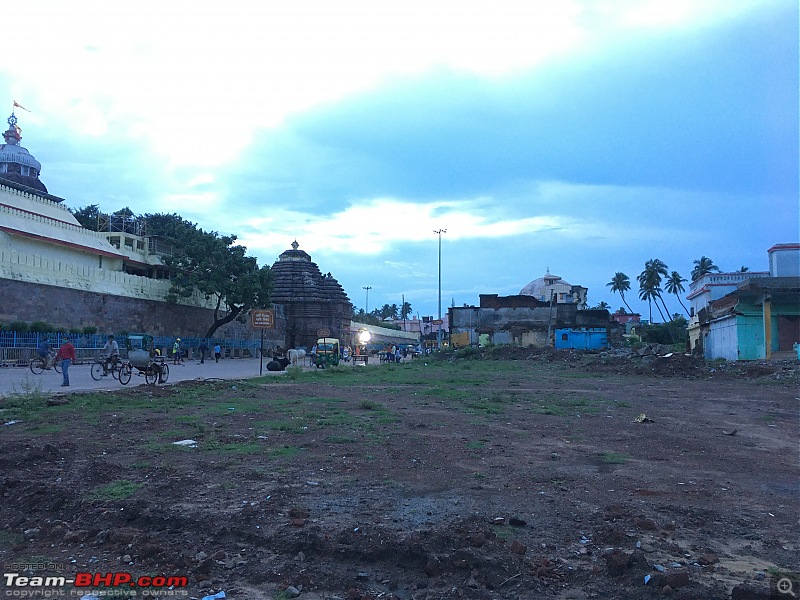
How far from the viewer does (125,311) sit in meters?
34.5

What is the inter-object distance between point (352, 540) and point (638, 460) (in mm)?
4735

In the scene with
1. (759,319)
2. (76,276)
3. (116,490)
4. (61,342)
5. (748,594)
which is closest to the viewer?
(748,594)

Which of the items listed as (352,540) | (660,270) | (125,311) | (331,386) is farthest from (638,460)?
(660,270)

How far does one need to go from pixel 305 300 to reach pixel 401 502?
51.7 meters

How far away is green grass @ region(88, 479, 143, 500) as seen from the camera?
215 inches

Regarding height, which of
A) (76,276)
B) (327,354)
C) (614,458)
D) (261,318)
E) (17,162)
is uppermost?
(17,162)

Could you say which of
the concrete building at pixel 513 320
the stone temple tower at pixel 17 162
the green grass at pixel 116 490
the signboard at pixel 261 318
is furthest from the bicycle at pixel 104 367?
the concrete building at pixel 513 320

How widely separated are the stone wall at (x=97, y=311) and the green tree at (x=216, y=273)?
1297mm

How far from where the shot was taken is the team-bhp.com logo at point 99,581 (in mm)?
3785

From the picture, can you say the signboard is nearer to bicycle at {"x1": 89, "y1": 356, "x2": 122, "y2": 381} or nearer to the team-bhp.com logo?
bicycle at {"x1": 89, "y1": 356, "x2": 122, "y2": 381}

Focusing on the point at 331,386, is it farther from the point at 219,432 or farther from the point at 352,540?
the point at 352,540

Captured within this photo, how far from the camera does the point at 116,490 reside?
5664 millimetres

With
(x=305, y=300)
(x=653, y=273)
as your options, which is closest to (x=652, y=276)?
(x=653, y=273)

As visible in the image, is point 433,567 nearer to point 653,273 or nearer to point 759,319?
point 759,319
